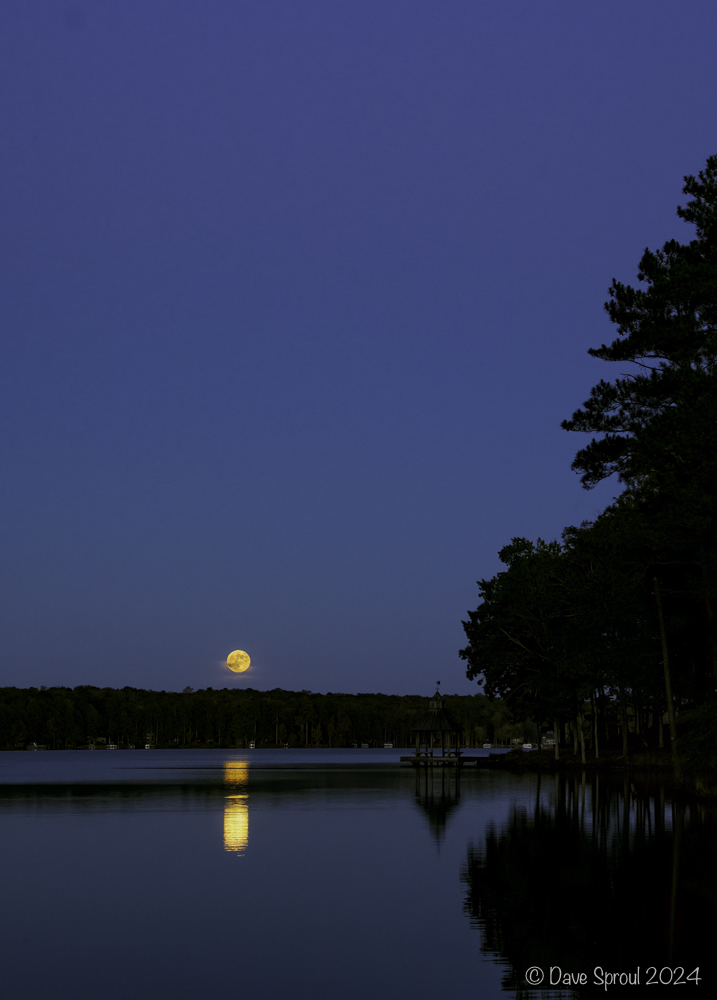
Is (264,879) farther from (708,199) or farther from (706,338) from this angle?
(708,199)

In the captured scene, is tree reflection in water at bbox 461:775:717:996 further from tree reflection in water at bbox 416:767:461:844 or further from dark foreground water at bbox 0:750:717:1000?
tree reflection in water at bbox 416:767:461:844

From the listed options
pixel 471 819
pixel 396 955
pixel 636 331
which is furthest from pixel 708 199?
→ pixel 396 955

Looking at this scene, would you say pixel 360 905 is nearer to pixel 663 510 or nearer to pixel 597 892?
pixel 597 892

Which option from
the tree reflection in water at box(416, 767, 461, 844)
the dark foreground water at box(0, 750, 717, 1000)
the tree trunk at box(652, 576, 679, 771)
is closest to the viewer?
the dark foreground water at box(0, 750, 717, 1000)

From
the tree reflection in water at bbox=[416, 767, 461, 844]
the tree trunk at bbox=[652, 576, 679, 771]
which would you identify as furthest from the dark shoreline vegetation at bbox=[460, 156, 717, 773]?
the tree reflection in water at bbox=[416, 767, 461, 844]

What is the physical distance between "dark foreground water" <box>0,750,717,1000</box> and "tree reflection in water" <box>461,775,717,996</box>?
49 millimetres

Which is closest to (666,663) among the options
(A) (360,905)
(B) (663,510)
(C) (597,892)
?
(B) (663,510)

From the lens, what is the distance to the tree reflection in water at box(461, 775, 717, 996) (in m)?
13.3

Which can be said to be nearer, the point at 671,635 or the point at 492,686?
the point at 671,635

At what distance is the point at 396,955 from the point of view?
550 inches

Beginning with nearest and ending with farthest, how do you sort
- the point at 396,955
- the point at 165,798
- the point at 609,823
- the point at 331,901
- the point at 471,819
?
the point at 396,955, the point at 331,901, the point at 609,823, the point at 471,819, the point at 165,798

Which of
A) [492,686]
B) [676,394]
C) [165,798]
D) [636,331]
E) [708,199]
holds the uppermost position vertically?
[708,199]

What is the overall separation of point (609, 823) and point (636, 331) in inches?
770

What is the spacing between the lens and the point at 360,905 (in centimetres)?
1817
